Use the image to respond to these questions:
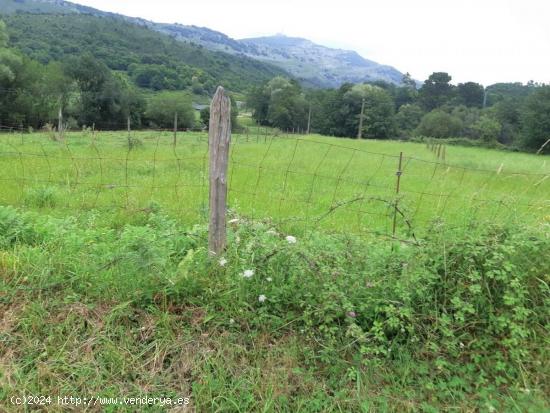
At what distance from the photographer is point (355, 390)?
2.92 metres

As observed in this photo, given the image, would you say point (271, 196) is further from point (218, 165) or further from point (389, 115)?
point (389, 115)

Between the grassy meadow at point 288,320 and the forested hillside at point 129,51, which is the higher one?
the forested hillside at point 129,51

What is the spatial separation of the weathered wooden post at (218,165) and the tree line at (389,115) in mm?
61725

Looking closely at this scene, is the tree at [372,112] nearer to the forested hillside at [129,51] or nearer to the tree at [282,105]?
the tree at [282,105]

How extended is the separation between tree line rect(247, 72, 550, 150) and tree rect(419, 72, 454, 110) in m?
1.76

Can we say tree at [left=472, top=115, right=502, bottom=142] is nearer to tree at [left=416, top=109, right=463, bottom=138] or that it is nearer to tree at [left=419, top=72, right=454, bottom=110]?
tree at [left=416, top=109, right=463, bottom=138]

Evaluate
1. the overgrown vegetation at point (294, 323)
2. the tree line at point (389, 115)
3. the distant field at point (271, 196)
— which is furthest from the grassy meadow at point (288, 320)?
the tree line at point (389, 115)

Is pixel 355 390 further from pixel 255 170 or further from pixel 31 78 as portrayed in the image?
pixel 31 78

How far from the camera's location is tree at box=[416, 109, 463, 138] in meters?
73.2

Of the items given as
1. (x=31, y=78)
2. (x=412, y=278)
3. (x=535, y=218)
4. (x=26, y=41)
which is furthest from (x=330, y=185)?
(x=26, y=41)

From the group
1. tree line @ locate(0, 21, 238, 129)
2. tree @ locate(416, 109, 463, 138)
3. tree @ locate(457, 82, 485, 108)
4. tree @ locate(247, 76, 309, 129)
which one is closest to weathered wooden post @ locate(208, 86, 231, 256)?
tree line @ locate(0, 21, 238, 129)

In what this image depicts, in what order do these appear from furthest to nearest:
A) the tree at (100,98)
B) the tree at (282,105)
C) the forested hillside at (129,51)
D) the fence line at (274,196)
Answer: the forested hillside at (129,51) < the tree at (282,105) < the tree at (100,98) < the fence line at (274,196)

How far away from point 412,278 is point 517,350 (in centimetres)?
90

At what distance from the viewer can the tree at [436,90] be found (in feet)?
325
